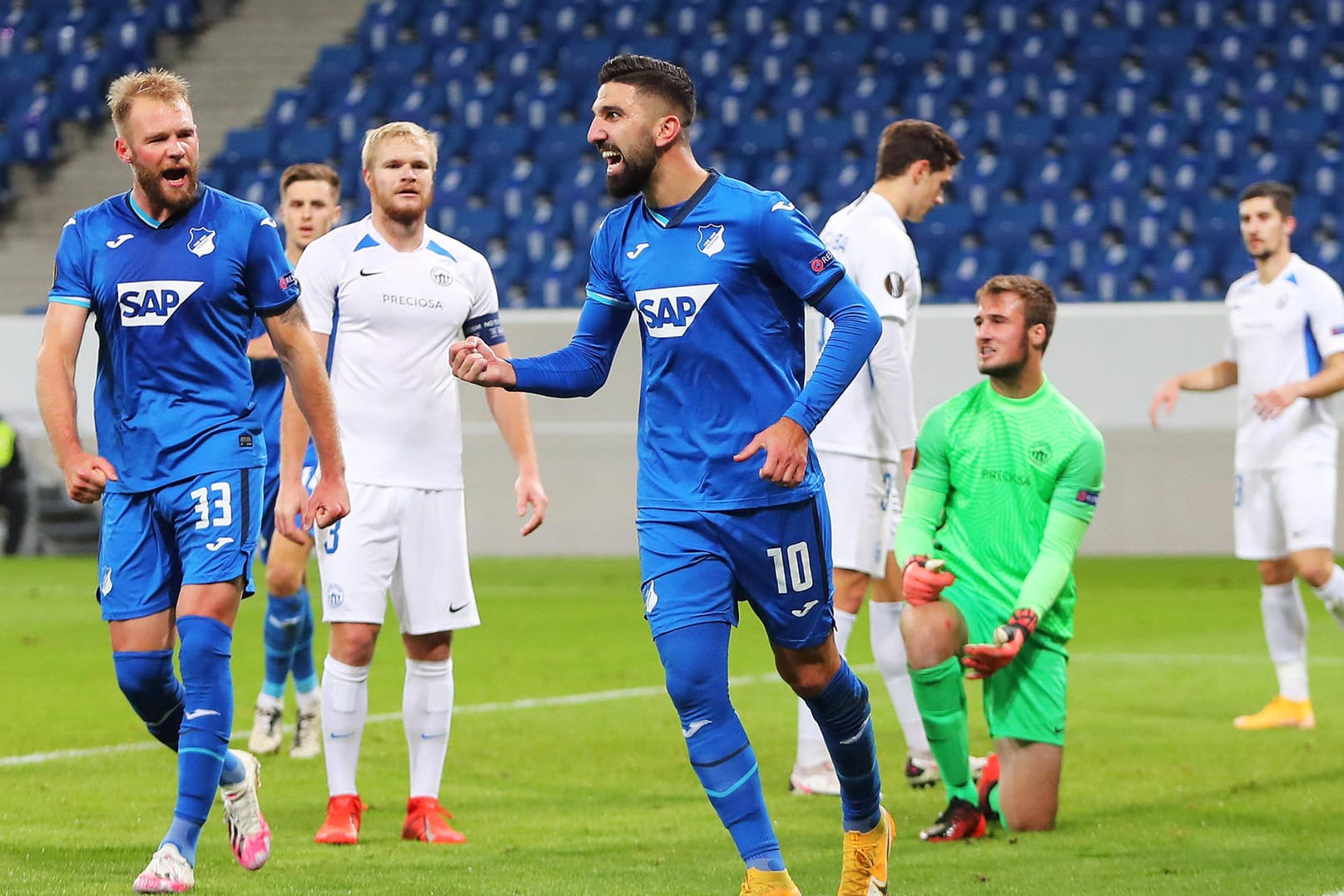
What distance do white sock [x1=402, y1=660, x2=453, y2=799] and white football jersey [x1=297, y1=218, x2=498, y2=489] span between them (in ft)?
1.93

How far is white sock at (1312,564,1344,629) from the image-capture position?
8.38 m

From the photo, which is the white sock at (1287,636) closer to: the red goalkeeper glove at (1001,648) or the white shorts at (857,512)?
the white shorts at (857,512)

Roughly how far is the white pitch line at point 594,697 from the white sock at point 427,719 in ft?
6.16

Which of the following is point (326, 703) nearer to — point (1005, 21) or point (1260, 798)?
point (1260, 798)

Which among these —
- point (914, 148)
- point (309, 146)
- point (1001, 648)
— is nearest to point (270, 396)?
point (914, 148)

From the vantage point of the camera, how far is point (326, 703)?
5.89m

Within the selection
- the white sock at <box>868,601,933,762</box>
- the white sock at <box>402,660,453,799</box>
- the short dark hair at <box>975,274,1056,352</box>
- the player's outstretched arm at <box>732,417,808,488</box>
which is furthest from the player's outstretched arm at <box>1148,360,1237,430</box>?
the player's outstretched arm at <box>732,417,808,488</box>

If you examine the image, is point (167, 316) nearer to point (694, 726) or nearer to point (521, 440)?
point (521, 440)

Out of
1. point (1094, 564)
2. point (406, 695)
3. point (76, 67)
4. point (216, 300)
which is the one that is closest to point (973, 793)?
point (406, 695)

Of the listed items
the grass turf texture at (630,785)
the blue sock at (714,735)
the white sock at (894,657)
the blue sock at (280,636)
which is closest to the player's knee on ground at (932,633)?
the grass turf texture at (630,785)

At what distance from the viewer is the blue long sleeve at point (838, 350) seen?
4.31 metres

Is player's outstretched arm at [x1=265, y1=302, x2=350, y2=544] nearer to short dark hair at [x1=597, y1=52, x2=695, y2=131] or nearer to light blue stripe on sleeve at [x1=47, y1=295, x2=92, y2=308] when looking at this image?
light blue stripe on sleeve at [x1=47, y1=295, x2=92, y2=308]

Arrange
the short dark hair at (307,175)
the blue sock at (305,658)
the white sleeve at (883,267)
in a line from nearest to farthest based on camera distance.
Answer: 1. the white sleeve at (883,267)
2. the short dark hair at (307,175)
3. the blue sock at (305,658)

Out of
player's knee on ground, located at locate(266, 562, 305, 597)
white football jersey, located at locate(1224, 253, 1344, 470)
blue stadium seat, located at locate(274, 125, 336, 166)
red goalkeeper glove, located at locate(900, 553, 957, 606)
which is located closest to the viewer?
red goalkeeper glove, located at locate(900, 553, 957, 606)
